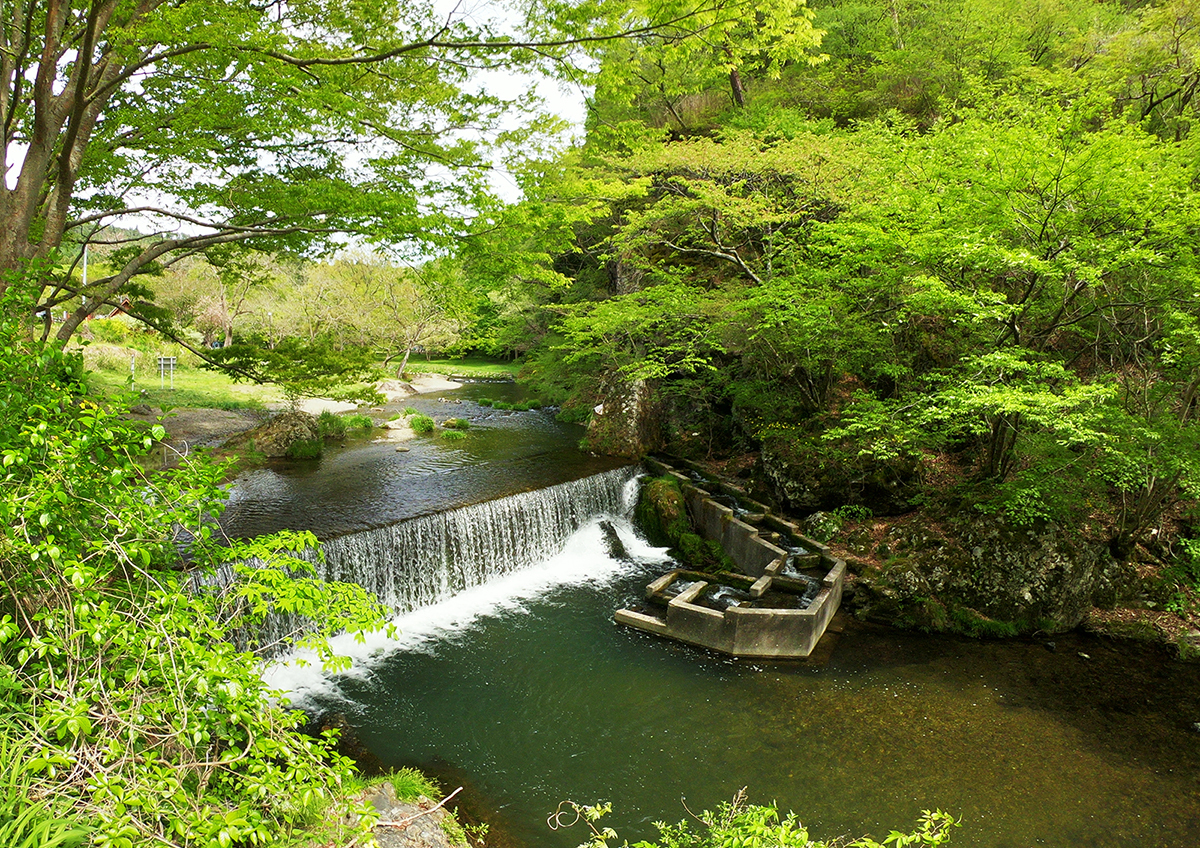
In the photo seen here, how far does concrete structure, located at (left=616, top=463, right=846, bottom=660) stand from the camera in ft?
28.2

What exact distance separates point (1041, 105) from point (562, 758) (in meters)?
14.6

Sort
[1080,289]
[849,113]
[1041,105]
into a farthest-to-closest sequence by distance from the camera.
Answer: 1. [849,113]
2. [1041,105]
3. [1080,289]

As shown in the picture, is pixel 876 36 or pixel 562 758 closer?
pixel 562 758

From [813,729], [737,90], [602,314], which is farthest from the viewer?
[737,90]

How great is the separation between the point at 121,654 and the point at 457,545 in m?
8.24

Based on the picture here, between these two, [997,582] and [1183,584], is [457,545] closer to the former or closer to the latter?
[997,582]

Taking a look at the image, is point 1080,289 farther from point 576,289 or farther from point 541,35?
point 576,289

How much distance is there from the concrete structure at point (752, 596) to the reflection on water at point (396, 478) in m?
4.02

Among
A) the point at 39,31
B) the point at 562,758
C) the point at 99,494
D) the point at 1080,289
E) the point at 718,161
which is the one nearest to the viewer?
the point at 99,494

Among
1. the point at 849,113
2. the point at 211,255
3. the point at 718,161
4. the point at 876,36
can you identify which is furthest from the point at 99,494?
the point at 876,36

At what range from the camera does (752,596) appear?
378 inches

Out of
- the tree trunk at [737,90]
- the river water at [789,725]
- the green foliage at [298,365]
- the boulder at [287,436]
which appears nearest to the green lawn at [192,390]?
the boulder at [287,436]

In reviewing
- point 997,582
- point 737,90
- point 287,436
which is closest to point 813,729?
point 997,582

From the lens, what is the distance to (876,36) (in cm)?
2070
